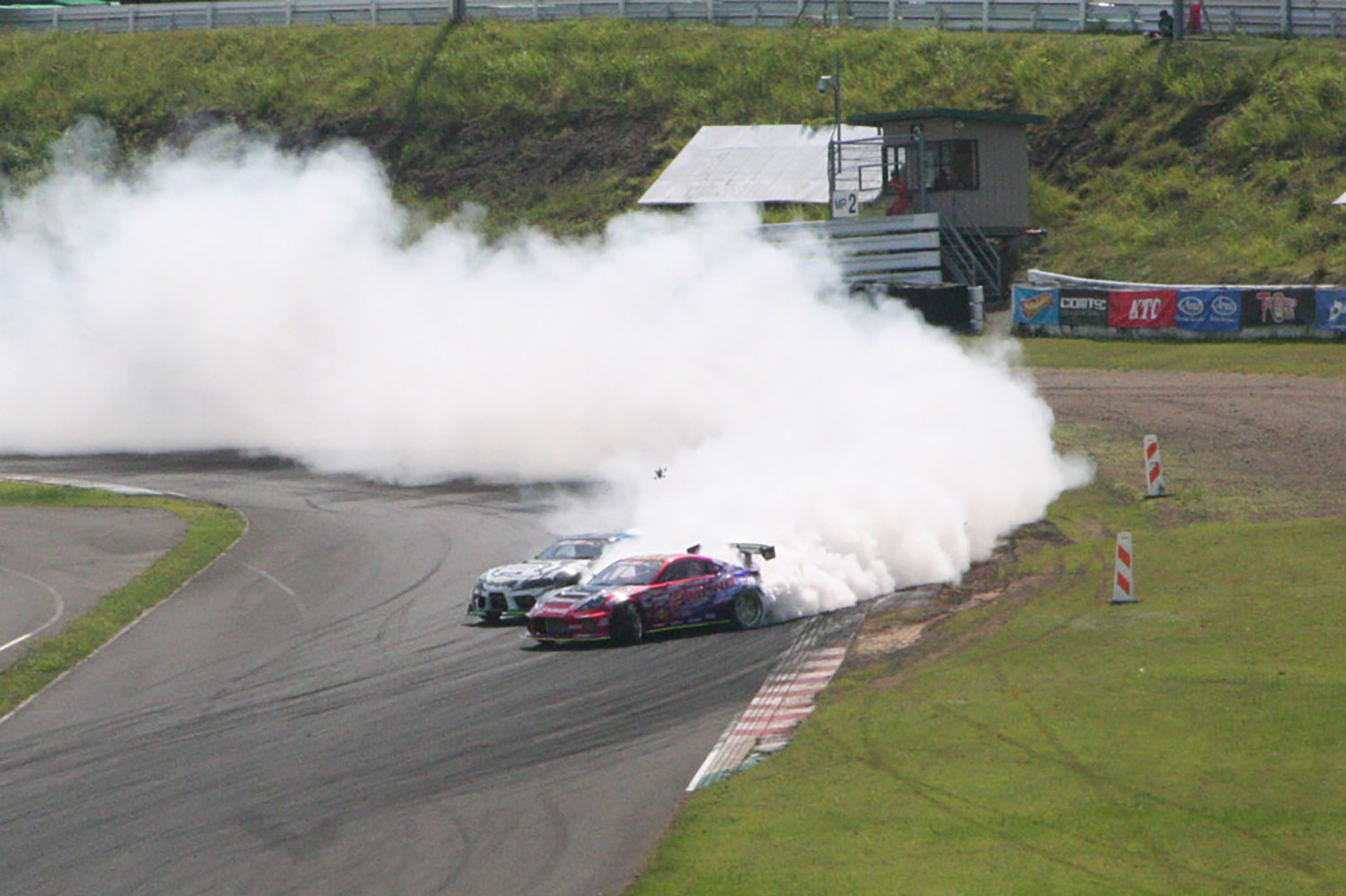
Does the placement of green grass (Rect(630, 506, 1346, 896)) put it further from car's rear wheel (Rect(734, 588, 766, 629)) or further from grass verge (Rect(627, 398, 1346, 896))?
car's rear wheel (Rect(734, 588, 766, 629))

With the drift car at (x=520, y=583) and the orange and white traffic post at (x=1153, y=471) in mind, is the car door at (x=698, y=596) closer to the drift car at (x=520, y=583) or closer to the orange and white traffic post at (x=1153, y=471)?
the drift car at (x=520, y=583)

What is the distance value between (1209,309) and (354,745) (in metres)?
32.8

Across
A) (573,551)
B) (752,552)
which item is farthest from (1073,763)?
(573,551)

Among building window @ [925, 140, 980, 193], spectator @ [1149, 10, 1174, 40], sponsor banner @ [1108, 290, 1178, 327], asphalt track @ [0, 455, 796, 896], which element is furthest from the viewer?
spectator @ [1149, 10, 1174, 40]

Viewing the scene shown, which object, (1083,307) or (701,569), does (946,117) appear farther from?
(701,569)

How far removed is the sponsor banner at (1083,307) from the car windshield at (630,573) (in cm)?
2670

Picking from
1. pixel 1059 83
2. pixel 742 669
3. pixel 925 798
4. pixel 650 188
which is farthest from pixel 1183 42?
pixel 925 798

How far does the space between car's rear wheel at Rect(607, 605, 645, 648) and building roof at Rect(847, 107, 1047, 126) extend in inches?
1332

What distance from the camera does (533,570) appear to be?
23.7 m

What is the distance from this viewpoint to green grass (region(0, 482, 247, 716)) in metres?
21.0

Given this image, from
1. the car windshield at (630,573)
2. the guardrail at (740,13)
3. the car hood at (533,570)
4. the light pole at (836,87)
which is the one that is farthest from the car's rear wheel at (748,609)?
the guardrail at (740,13)

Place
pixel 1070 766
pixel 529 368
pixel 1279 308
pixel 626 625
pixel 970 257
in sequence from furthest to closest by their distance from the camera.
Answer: pixel 970 257 → pixel 1279 308 → pixel 529 368 → pixel 626 625 → pixel 1070 766

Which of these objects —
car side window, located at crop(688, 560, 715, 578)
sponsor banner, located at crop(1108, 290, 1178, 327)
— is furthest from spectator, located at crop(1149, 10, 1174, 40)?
car side window, located at crop(688, 560, 715, 578)

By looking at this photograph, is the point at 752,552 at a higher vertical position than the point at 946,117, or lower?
lower
